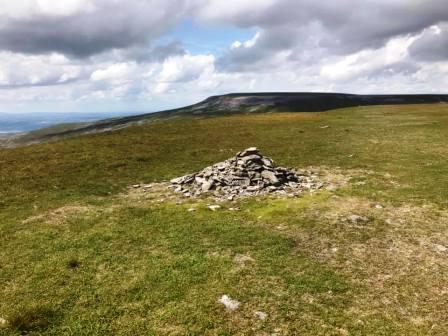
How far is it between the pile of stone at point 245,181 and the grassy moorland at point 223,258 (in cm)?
174

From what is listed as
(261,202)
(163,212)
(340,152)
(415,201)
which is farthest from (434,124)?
(163,212)

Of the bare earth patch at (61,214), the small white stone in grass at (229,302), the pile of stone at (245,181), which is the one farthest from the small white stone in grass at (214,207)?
the small white stone in grass at (229,302)

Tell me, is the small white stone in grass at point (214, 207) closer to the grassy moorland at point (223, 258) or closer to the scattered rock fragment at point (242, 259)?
the grassy moorland at point (223, 258)

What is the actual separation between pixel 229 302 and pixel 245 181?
14.7 meters

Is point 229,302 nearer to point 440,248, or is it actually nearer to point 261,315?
point 261,315

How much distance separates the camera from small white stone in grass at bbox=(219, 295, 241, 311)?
12781mm

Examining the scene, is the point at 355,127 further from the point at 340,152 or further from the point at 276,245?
the point at 276,245

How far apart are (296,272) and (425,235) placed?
7.26 m

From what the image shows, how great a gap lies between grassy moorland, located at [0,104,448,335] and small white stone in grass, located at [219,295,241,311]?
22 centimetres

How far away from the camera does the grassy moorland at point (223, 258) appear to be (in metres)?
12.2

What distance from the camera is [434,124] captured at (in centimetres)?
6081

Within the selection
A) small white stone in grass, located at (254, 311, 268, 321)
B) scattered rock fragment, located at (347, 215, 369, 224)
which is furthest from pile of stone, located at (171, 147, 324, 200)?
small white stone in grass, located at (254, 311, 268, 321)

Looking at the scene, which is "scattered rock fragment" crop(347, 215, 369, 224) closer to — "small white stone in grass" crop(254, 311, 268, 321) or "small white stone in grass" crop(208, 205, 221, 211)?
"small white stone in grass" crop(208, 205, 221, 211)

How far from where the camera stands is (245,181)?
2727cm
